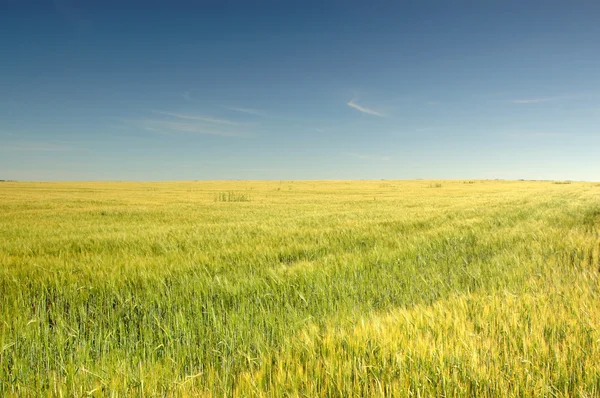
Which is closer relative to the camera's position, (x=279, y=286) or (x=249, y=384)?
(x=249, y=384)

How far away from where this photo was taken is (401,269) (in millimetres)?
4754

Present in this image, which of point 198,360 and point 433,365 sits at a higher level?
point 433,365

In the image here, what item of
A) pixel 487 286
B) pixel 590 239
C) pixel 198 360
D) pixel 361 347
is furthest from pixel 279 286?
pixel 590 239

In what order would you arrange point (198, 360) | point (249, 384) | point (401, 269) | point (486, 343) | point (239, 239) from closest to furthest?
point (249, 384), point (486, 343), point (198, 360), point (401, 269), point (239, 239)

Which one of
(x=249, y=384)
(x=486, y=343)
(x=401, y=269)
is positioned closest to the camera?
(x=249, y=384)

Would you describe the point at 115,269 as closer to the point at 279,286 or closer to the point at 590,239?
the point at 279,286

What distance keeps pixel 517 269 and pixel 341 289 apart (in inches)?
101

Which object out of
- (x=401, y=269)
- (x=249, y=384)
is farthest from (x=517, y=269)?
(x=249, y=384)

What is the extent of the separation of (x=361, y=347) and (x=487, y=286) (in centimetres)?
259

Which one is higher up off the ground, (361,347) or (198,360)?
(361,347)

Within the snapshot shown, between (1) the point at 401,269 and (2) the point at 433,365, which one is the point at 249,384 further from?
(1) the point at 401,269

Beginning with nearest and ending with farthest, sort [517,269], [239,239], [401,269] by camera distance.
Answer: [517,269], [401,269], [239,239]

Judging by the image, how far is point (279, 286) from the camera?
3.88m

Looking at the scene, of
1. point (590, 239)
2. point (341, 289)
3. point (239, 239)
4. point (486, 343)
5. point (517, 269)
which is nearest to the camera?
point (486, 343)
